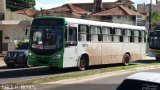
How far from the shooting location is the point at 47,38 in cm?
2292

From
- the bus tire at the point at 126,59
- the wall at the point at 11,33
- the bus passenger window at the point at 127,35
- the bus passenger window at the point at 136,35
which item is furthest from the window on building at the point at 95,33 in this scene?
the wall at the point at 11,33

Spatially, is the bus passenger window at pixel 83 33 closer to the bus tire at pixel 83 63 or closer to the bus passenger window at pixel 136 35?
the bus tire at pixel 83 63

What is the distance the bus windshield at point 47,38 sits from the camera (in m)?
22.8

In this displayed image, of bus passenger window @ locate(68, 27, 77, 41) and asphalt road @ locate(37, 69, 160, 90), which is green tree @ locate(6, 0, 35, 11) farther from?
asphalt road @ locate(37, 69, 160, 90)

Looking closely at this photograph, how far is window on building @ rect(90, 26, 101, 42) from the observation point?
25766mm

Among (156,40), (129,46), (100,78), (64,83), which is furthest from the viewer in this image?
(156,40)

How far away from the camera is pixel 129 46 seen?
30.6 m

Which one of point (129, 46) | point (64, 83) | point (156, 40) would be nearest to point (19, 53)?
point (129, 46)

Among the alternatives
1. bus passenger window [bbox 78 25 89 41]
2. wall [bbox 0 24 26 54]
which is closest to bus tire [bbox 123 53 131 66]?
bus passenger window [bbox 78 25 89 41]

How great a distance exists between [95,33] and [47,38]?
410cm

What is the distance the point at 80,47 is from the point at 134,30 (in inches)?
305

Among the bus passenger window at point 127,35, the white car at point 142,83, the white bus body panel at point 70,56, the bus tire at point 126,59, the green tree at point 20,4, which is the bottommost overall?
the bus tire at point 126,59

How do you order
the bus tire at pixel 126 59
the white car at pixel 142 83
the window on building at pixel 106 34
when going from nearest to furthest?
the white car at pixel 142 83 → the window on building at pixel 106 34 → the bus tire at pixel 126 59

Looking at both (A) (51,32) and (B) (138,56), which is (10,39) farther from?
(A) (51,32)
